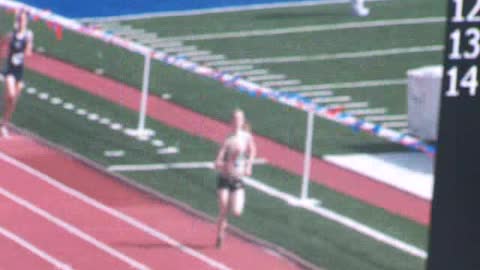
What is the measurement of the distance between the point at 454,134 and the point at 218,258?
8.34 metres

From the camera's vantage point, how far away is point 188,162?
21516 mm

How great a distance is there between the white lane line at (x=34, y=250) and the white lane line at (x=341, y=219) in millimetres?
3650

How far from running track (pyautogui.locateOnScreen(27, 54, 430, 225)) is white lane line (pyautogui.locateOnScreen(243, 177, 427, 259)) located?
0.77 metres

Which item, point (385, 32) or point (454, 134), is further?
point (385, 32)

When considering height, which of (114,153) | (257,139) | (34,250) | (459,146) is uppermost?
(459,146)

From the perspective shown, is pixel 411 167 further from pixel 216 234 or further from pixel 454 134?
pixel 454 134

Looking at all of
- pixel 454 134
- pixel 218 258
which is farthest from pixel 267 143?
pixel 454 134

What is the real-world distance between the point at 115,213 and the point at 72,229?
86 centimetres

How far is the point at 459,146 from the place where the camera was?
Result: 9.38 meters

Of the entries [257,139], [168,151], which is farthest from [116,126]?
[257,139]

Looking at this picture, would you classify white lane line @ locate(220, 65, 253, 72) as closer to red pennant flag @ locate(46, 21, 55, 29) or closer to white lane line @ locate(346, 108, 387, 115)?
red pennant flag @ locate(46, 21, 55, 29)

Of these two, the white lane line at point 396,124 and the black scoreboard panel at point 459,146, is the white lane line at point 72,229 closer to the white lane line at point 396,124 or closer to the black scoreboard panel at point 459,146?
the white lane line at point 396,124

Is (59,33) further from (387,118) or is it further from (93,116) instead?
(387,118)

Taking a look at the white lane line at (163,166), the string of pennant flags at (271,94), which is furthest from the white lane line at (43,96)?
the white lane line at (163,166)
